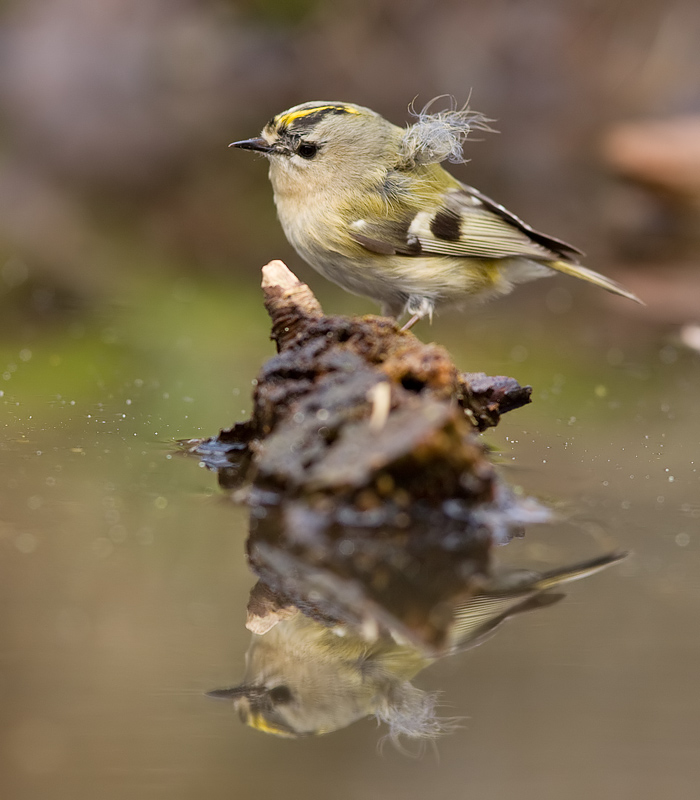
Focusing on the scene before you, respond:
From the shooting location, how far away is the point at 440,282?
3.55m

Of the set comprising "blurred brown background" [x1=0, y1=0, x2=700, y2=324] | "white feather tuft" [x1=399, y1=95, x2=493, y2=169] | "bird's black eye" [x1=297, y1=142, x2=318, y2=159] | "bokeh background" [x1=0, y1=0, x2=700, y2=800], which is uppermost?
"white feather tuft" [x1=399, y1=95, x2=493, y2=169]

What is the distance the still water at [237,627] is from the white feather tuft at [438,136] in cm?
91

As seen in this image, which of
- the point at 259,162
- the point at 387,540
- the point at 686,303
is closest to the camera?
the point at 387,540

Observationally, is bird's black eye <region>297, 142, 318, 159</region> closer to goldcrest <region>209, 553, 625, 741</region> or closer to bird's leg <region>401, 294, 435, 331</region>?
bird's leg <region>401, 294, 435, 331</region>

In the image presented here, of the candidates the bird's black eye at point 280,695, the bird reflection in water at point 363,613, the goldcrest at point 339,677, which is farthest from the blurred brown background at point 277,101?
the bird's black eye at point 280,695

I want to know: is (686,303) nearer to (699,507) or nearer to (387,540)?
(699,507)

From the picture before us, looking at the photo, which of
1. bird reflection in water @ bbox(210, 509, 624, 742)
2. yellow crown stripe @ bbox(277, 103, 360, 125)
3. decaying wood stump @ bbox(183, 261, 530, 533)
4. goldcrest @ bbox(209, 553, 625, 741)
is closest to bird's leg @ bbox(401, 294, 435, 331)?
yellow crown stripe @ bbox(277, 103, 360, 125)

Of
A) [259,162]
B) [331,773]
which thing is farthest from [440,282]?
[259,162]

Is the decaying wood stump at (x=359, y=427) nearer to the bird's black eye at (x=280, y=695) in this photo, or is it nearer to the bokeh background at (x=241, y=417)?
the bokeh background at (x=241, y=417)

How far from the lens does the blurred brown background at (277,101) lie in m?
6.54

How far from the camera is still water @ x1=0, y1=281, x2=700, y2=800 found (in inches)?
56.5

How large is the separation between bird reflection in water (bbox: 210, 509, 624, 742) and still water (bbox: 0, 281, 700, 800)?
3cm

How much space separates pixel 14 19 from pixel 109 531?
10.6 meters

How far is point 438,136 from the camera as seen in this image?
3.56m
